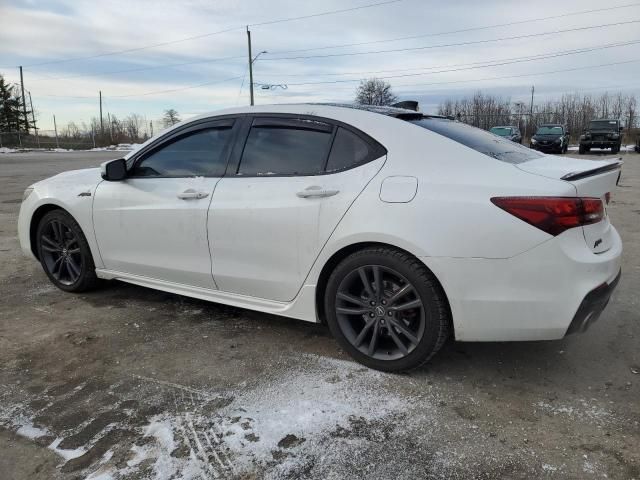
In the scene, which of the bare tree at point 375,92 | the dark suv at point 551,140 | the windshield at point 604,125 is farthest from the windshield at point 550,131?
the bare tree at point 375,92

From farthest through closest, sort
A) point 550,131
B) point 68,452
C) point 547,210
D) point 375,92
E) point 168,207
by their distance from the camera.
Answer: point 375,92 → point 550,131 → point 168,207 → point 547,210 → point 68,452

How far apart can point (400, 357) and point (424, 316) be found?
1.06 feet

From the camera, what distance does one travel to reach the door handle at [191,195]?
3.53 m

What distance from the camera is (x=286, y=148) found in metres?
3.34

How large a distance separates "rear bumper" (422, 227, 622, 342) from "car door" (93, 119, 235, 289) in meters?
1.66

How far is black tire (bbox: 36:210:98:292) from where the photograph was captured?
4.39 metres

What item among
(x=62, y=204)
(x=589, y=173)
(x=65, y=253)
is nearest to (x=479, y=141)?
(x=589, y=173)

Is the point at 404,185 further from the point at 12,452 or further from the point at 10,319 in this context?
the point at 10,319

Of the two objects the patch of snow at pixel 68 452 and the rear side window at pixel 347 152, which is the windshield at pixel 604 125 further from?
the patch of snow at pixel 68 452

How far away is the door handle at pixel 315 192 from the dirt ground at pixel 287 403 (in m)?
1.05

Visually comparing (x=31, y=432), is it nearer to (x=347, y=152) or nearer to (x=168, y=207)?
(x=168, y=207)

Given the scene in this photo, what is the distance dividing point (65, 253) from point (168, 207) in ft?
4.87

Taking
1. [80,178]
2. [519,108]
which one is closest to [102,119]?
[519,108]

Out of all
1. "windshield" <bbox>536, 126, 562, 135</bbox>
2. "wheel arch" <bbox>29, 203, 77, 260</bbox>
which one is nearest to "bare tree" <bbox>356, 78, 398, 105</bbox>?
"windshield" <bbox>536, 126, 562, 135</bbox>
